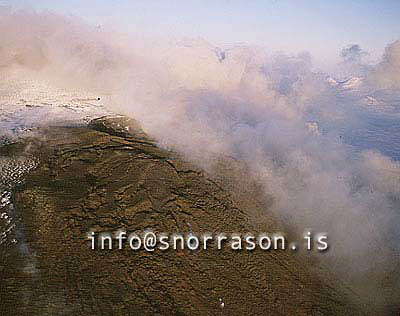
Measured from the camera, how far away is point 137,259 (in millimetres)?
7441

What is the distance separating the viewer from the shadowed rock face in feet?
21.0

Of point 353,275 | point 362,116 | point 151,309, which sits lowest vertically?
point 362,116

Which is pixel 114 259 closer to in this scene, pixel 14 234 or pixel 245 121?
pixel 14 234

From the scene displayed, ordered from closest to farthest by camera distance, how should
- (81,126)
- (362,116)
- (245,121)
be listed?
1. (81,126)
2. (245,121)
3. (362,116)

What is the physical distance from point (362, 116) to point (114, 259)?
1413 inches

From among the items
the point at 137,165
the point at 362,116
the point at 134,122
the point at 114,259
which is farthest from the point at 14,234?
the point at 362,116

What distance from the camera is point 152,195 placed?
975 centimetres

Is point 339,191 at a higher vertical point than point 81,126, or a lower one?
lower

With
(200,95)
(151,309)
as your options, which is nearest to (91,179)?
(151,309)

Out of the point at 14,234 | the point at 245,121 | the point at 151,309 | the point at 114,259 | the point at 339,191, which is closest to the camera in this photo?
the point at 151,309

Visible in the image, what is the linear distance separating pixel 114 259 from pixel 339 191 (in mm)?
7549

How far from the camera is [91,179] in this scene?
406 inches

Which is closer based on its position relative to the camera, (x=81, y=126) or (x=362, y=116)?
(x=81, y=126)

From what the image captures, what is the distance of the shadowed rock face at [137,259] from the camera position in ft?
21.0
